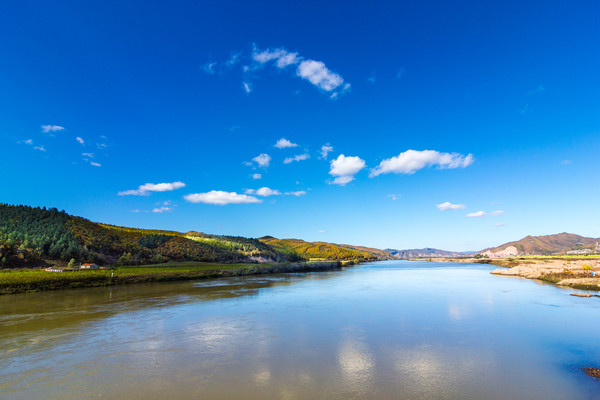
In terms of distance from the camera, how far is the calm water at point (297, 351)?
798 centimetres

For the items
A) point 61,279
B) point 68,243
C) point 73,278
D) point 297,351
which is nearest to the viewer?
point 297,351

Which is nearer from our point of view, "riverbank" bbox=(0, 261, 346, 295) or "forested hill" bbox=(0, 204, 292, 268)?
"riverbank" bbox=(0, 261, 346, 295)

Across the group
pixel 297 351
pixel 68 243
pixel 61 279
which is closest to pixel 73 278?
pixel 61 279

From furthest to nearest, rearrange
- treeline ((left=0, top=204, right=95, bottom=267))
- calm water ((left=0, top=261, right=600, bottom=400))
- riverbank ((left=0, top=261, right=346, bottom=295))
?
1. treeline ((left=0, top=204, right=95, bottom=267))
2. riverbank ((left=0, top=261, right=346, bottom=295))
3. calm water ((left=0, top=261, right=600, bottom=400))

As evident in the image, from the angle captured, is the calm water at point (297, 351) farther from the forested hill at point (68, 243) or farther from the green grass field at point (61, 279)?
the forested hill at point (68, 243)

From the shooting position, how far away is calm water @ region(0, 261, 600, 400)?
798 centimetres

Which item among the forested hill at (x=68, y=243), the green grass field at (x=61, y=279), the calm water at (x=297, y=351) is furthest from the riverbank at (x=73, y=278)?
the calm water at (x=297, y=351)

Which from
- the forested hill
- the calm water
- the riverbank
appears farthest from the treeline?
the calm water

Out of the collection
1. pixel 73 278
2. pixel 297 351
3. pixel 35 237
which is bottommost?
pixel 297 351

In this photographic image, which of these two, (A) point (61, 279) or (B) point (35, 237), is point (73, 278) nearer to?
(A) point (61, 279)

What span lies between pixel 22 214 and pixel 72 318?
4765 centimetres

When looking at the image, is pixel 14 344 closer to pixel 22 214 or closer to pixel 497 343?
pixel 497 343

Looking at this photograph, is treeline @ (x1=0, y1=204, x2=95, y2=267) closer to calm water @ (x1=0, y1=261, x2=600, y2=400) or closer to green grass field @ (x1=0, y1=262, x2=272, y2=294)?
green grass field @ (x1=0, y1=262, x2=272, y2=294)

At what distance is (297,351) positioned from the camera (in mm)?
11328
